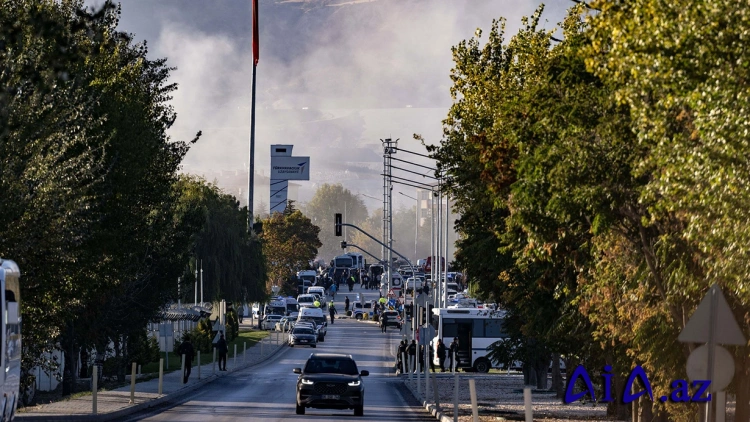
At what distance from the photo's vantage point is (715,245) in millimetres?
14805

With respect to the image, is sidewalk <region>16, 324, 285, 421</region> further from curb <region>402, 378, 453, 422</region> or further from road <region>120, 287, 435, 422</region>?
curb <region>402, 378, 453, 422</region>

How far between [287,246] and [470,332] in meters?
86.4

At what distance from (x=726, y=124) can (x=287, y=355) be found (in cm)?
6179

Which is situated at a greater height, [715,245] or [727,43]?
[727,43]

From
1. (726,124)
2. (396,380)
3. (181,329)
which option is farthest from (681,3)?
(181,329)

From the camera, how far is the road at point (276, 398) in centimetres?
3063

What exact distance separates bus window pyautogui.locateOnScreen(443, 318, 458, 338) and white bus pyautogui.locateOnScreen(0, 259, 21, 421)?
4553 centimetres

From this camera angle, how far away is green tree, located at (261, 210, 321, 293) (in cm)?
14900

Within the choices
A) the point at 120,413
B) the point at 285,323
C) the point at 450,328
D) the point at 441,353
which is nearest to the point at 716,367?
the point at 120,413

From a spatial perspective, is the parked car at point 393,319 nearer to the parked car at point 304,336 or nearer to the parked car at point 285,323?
the parked car at point 285,323

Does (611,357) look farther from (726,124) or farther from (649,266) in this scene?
(726,124)

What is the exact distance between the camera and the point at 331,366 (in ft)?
110

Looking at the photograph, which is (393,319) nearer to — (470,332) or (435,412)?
(470,332)

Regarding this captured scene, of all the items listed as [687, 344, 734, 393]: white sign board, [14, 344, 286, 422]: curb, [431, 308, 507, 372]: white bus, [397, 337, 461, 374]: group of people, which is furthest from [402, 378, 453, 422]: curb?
[431, 308, 507, 372]: white bus
